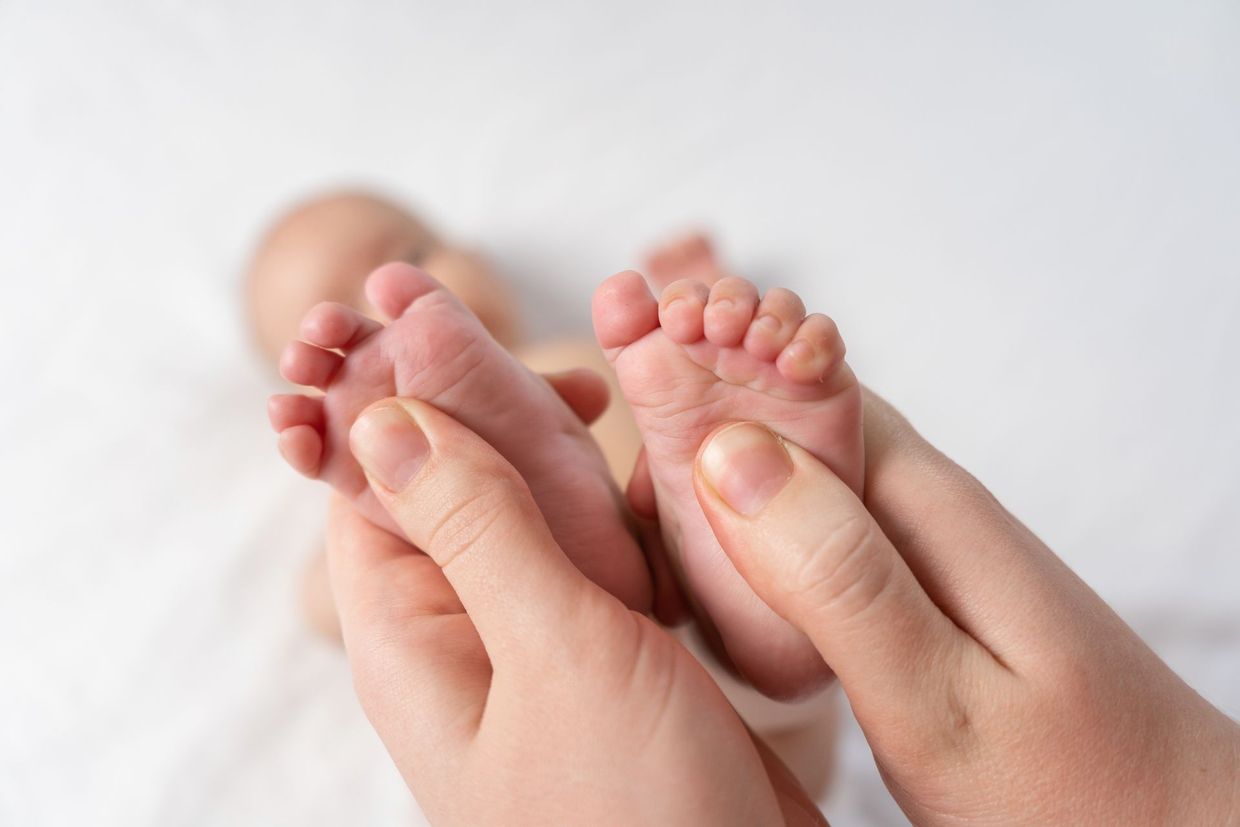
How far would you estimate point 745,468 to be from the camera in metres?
0.56

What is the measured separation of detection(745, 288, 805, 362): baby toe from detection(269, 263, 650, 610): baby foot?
0.22 metres

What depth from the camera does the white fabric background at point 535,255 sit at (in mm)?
1086

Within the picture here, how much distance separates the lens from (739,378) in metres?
0.61

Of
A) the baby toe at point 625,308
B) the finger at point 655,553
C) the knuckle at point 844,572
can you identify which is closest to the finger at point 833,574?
the knuckle at point 844,572

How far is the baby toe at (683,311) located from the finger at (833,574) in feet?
0.25

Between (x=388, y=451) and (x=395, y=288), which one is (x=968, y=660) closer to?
(x=388, y=451)

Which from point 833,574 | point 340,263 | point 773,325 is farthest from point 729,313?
point 340,263

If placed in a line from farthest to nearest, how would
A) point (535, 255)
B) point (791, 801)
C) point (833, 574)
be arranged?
point (535, 255)
point (791, 801)
point (833, 574)

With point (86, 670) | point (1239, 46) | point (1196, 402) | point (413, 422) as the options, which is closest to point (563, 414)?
point (413, 422)

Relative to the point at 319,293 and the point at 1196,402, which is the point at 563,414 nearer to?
the point at 319,293

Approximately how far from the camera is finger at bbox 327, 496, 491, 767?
0.59 meters

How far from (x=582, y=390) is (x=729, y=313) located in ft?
1.03

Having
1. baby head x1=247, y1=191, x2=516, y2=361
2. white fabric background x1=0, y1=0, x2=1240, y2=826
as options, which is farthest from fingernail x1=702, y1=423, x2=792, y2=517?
baby head x1=247, y1=191, x2=516, y2=361

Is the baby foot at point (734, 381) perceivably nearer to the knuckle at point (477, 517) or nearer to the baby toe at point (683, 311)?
the baby toe at point (683, 311)
